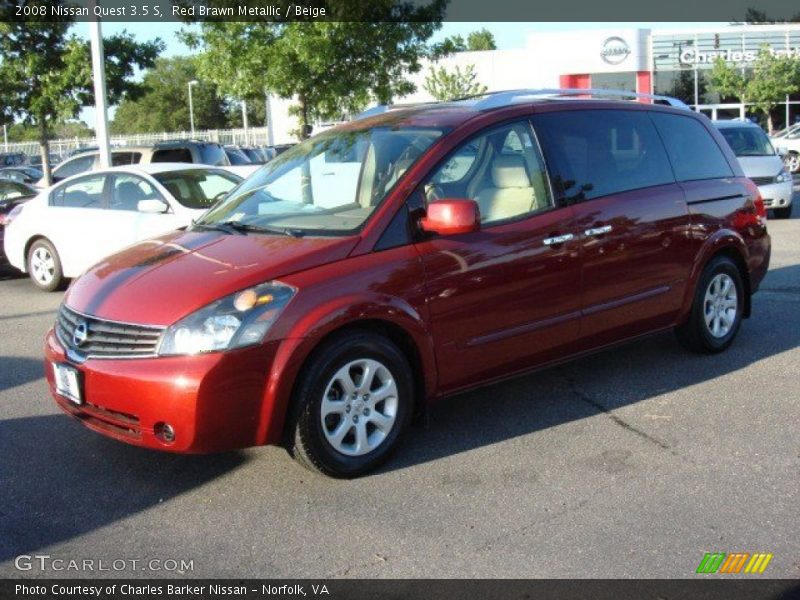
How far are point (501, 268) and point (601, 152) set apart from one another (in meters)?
1.34

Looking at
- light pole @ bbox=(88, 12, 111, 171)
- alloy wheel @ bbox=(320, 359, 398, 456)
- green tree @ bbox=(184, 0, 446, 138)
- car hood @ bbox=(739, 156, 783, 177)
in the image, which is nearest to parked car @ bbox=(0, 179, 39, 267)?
light pole @ bbox=(88, 12, 111, 171)

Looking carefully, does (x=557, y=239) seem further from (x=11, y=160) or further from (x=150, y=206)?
(x=11, y=160)

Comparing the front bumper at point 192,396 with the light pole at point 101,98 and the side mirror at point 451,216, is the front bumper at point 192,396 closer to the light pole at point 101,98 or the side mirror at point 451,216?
the side mirror at point 451,216

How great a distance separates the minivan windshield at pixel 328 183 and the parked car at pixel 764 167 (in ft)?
36.0

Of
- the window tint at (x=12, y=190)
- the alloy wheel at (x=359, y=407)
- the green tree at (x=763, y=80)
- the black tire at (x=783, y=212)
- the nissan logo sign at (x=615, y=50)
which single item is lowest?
the alloy wheel at (x=359, y=407)

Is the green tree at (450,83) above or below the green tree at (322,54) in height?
above

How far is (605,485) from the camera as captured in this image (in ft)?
14.4

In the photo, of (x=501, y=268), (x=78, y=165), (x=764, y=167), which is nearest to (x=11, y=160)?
(x=78, y=165)

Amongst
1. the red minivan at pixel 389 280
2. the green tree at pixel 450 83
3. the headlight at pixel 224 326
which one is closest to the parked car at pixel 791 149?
the green tree at pixel 450 83

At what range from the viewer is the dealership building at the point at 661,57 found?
133 feet

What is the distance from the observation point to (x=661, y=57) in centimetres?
4103

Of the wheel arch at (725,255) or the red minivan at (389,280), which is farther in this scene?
the wheel arch at (725,255)

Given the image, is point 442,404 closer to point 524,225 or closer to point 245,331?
point 524,225

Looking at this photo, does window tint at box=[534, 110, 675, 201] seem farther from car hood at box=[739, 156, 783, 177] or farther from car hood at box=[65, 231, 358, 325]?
car hood at box=[739, 156, 783, 177]
